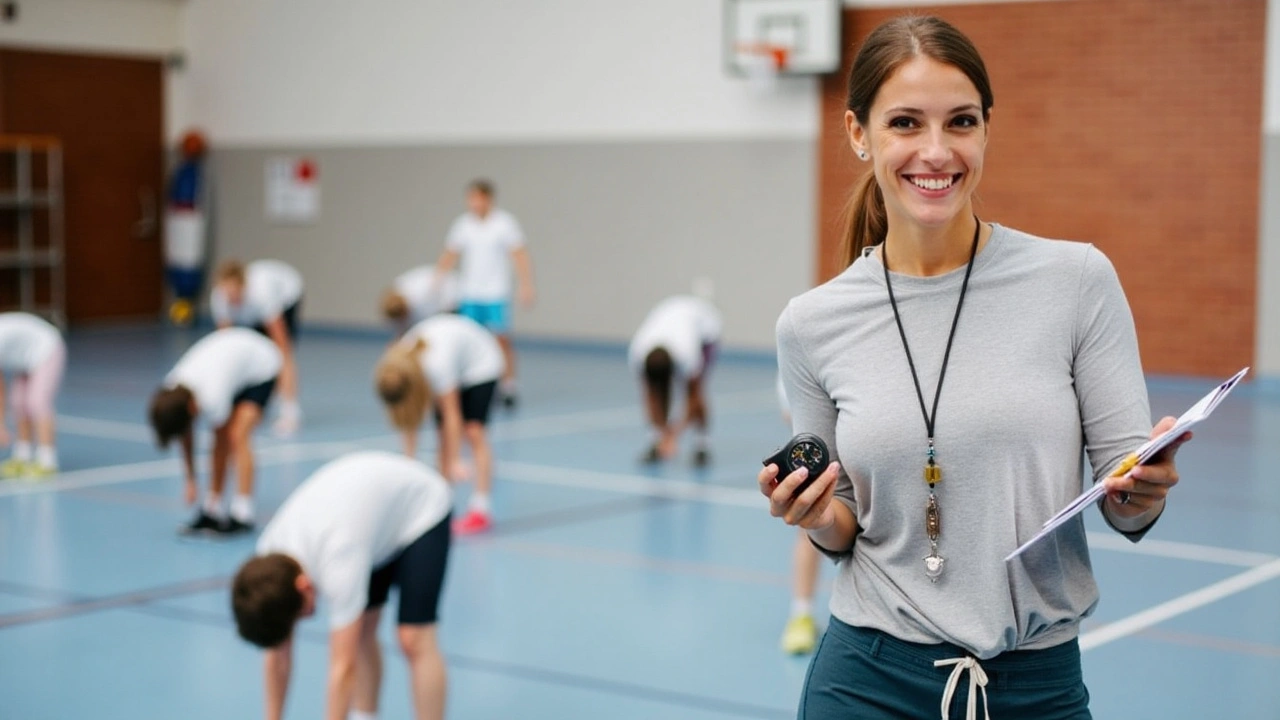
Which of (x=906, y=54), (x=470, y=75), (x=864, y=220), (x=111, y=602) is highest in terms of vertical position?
(x=470, y=75)

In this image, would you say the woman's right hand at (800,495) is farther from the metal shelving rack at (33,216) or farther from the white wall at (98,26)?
the white wall at (98,26)

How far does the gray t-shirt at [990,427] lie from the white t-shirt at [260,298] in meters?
8.69

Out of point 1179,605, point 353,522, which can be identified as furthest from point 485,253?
point 353,522

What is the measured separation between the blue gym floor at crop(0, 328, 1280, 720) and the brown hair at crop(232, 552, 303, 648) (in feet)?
3.82

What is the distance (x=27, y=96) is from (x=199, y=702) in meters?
14.2

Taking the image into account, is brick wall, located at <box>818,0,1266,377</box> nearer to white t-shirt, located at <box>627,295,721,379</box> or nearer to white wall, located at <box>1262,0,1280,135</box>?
white wall, located at <box>1262,0,1280,135</box>

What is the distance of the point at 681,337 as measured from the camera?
29.5ft

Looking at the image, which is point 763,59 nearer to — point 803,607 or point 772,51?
point 772,51

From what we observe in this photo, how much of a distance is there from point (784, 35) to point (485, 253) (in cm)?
389

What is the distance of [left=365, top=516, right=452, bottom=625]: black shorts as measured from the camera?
14.1ft

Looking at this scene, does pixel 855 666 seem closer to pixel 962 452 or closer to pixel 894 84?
pixel 962 452

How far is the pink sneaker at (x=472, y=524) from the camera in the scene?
7453 millimetres

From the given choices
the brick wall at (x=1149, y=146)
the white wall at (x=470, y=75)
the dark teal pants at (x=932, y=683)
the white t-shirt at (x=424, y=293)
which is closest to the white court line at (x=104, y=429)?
the white t-shirt at (x=424, y=293)

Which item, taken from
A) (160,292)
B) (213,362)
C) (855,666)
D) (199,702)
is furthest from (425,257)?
(855,666)
